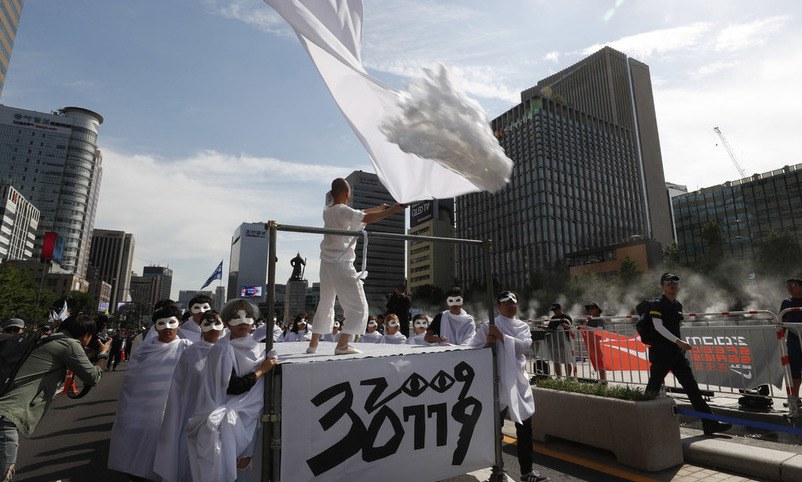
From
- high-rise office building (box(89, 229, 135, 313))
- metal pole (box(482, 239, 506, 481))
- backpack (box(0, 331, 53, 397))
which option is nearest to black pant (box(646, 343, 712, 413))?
metal pole (box(482, 239, 506, 481))

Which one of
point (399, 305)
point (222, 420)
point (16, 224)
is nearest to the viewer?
point (222, 420)

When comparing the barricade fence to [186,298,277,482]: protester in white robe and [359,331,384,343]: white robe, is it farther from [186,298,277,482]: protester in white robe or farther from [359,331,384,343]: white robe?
[186,298,277,482]: protester in white robe

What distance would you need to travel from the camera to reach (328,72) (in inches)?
142

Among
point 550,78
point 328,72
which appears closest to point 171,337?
point 328,72

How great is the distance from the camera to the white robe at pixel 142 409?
→ 12.5 ft

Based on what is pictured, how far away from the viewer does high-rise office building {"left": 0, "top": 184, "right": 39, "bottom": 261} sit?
304 ft

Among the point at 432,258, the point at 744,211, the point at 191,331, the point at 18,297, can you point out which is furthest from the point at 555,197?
the point at 191,331

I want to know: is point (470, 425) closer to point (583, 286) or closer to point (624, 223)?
point (583, 286)

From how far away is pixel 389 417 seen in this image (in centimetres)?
329

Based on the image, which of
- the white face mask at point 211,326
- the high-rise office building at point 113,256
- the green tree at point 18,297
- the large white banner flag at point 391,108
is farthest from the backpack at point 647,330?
the high-rise office building at point 113,256

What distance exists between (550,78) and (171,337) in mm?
192365

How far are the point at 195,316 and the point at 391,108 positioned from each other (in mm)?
4222

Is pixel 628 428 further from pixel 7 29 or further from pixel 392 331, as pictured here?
pixel 7 29

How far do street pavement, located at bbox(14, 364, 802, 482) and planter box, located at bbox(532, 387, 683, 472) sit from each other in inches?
5.0
